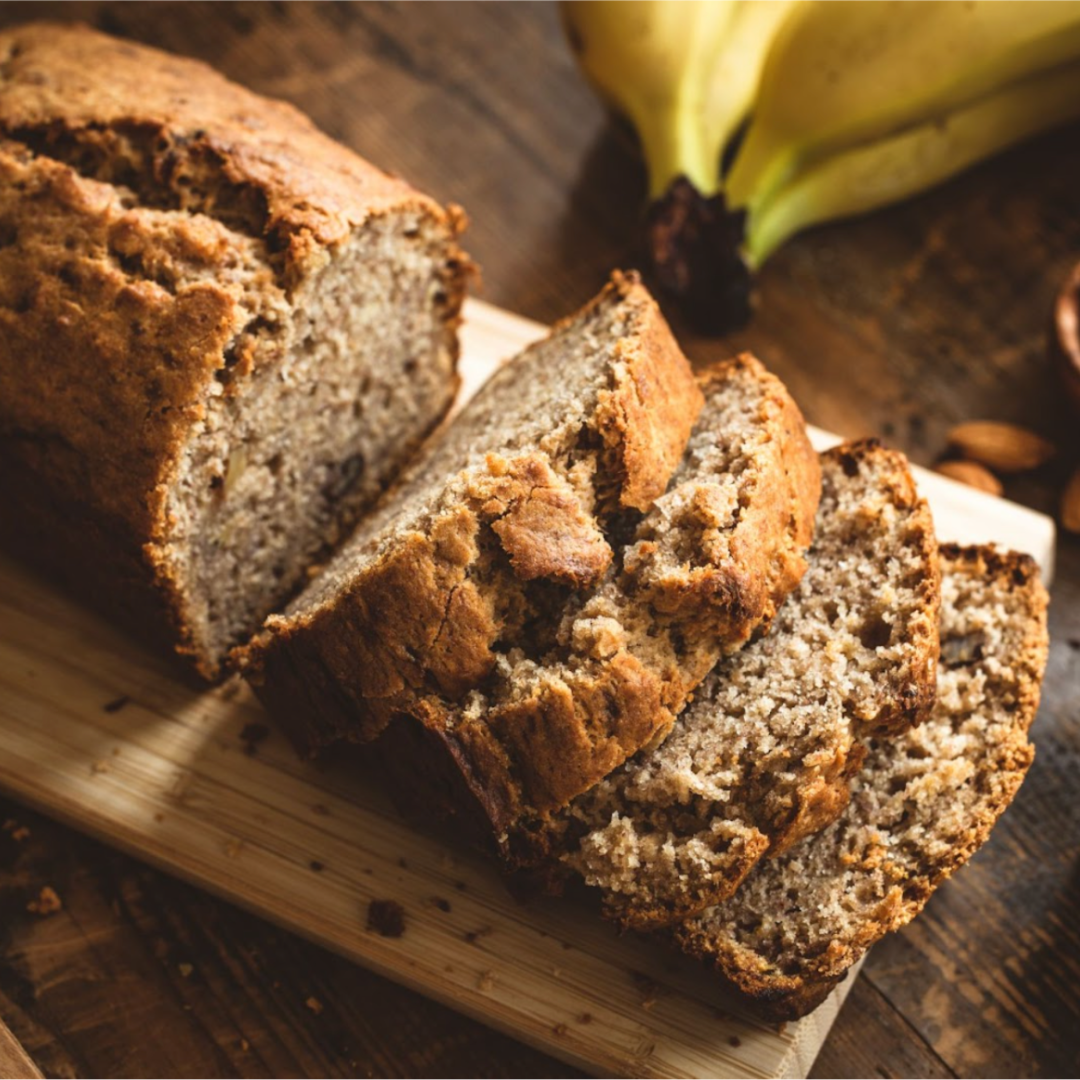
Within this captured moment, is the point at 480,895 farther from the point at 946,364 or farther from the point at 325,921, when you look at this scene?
the point at 946,364

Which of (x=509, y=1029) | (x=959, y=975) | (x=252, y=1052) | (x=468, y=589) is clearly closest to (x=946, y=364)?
(x=959, y=975)

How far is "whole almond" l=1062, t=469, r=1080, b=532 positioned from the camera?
3369mm

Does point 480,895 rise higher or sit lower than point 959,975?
lower

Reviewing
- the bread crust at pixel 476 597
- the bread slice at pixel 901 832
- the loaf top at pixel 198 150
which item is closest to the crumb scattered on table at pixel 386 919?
the bread crust at pixel 476 597

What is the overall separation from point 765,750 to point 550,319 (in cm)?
179

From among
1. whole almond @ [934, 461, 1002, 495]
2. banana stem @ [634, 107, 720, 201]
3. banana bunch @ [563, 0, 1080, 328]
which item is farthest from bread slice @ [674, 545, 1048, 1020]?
banana stem @ [634, 107, 720, 201]

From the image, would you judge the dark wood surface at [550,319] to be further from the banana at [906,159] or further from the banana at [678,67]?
the banana at [678,67]

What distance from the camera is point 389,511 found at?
293 cm

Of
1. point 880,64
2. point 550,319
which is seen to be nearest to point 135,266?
point 550,319

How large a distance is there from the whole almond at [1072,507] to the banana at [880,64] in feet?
3.61

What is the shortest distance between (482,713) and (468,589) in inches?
9.1

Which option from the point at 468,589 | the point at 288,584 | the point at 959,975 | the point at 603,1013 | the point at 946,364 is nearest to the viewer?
the point at 468,589

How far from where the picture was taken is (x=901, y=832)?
249 centimetres

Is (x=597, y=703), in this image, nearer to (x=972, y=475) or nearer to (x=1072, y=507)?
(x=972, y=475)
